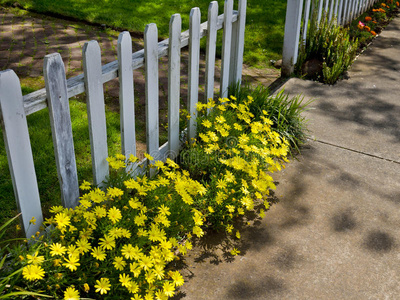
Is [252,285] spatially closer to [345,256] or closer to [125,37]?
[345,256]

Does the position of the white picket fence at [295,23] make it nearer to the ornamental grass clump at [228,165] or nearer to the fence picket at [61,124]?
the ornamental grass clump at [228,165]

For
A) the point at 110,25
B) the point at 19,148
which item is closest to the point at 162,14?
the point at 110,25

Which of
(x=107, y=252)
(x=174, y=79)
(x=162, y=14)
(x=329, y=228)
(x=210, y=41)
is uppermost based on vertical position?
(x=210, y=41)

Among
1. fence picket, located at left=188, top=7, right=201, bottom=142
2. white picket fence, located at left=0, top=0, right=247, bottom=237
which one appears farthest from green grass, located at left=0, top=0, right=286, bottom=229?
white picket fence, located at left=0, top=0, right=247, bottom=237

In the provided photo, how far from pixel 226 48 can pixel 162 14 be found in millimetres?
3649

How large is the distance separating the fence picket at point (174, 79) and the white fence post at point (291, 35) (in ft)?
7.35

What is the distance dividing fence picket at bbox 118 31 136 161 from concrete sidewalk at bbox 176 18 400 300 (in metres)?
0.88

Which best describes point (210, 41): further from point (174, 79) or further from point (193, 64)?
point (174, 79)

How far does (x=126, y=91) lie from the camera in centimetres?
288

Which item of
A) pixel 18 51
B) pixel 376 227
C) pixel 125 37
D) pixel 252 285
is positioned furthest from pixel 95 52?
pixel 18 51

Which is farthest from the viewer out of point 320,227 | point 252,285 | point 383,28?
point 383,28

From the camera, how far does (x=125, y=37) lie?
2676 mm

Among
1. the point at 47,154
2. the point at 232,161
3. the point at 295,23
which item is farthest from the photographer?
the point at 295,23

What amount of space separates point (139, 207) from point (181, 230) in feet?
1.10
